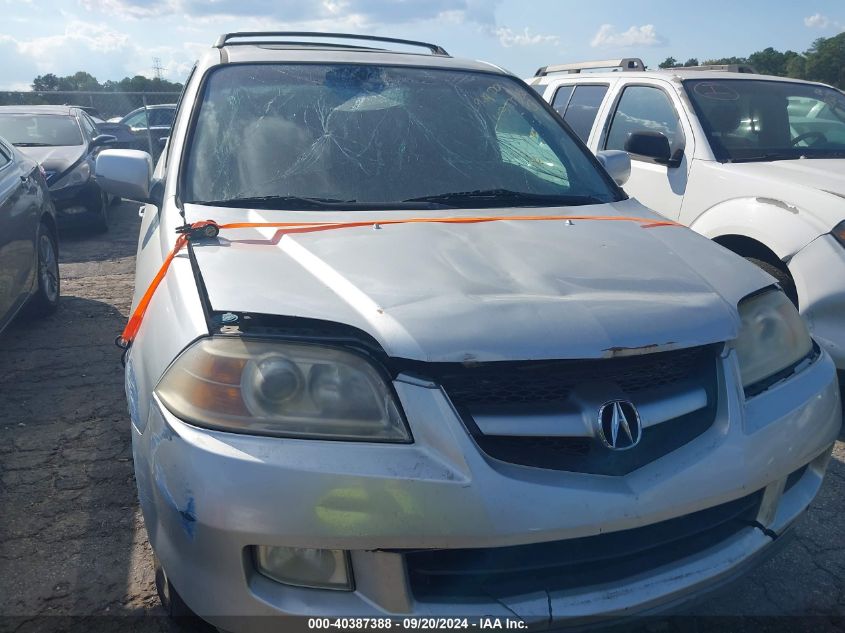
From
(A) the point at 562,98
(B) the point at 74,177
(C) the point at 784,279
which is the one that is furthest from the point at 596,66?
(B) the point at 74,177

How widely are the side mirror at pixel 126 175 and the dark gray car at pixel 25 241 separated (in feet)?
5.23

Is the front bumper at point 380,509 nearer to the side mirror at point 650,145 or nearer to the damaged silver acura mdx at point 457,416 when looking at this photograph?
the damaged silver acura mdx at point 457,416

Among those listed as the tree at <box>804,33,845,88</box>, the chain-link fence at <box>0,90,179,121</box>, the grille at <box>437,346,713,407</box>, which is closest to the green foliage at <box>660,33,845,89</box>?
the tree at <box>804,33,845,88</box>

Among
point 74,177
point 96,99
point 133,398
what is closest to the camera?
point 133,398

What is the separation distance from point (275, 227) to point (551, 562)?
134 centimetres

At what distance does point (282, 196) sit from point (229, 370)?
3.44 ft

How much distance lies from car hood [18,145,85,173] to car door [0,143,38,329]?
353cm

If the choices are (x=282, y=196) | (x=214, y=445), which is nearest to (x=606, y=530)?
(x=214, y=445)

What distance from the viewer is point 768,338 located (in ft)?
7.64

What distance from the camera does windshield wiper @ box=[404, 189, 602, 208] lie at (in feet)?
9.34

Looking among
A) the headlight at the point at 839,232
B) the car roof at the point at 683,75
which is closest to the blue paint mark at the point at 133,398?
the headlight at the point at 839,232

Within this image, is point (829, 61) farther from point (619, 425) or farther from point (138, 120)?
point (619, 425)

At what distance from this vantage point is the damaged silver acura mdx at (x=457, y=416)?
5.53ft

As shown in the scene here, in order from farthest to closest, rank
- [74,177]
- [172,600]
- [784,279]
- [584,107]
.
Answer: [74,177] < [584,107] < [784,279] < [172,600]
